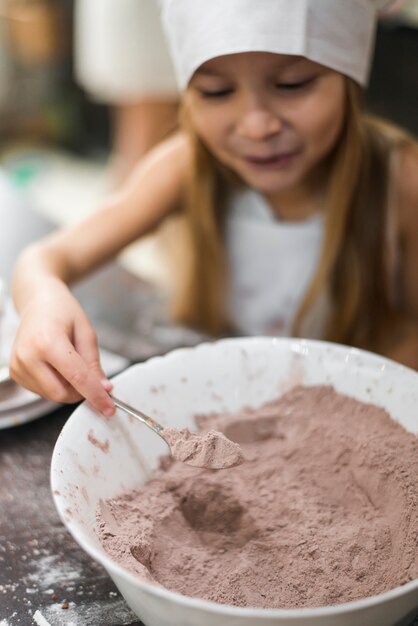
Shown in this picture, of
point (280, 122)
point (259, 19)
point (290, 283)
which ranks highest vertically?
point (259, 19)

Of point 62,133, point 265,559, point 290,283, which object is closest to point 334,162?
point 290,283

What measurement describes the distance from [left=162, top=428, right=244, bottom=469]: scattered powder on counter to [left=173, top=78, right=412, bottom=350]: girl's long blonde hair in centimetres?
59

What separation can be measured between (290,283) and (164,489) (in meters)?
0.76

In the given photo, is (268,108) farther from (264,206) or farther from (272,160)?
(264,206)

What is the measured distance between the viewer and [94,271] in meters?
1.25

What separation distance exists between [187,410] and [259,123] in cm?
40

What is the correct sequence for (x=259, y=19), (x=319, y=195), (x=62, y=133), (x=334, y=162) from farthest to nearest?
1. (x=62, y=133)
2. (x=319, y=195)
3. (x=334, y=162)
4. (x=259, y=19)

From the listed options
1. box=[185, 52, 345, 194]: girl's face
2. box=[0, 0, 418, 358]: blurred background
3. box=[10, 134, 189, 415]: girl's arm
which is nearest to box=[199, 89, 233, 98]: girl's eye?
box=[185, 52, 345, 194]: girl's face

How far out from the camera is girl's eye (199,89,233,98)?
0.99m

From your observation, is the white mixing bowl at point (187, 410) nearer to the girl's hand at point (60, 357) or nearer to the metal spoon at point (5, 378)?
the girl's hand at point (60, 357)

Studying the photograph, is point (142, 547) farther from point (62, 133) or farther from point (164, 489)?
point (62, 133)

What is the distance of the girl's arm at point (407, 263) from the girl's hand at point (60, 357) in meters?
0.61

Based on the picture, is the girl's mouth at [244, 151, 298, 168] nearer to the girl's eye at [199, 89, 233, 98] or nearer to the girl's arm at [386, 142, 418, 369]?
the girl's eye at [199, 89, 233, 98]

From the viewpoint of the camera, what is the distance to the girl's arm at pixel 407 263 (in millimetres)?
1224
